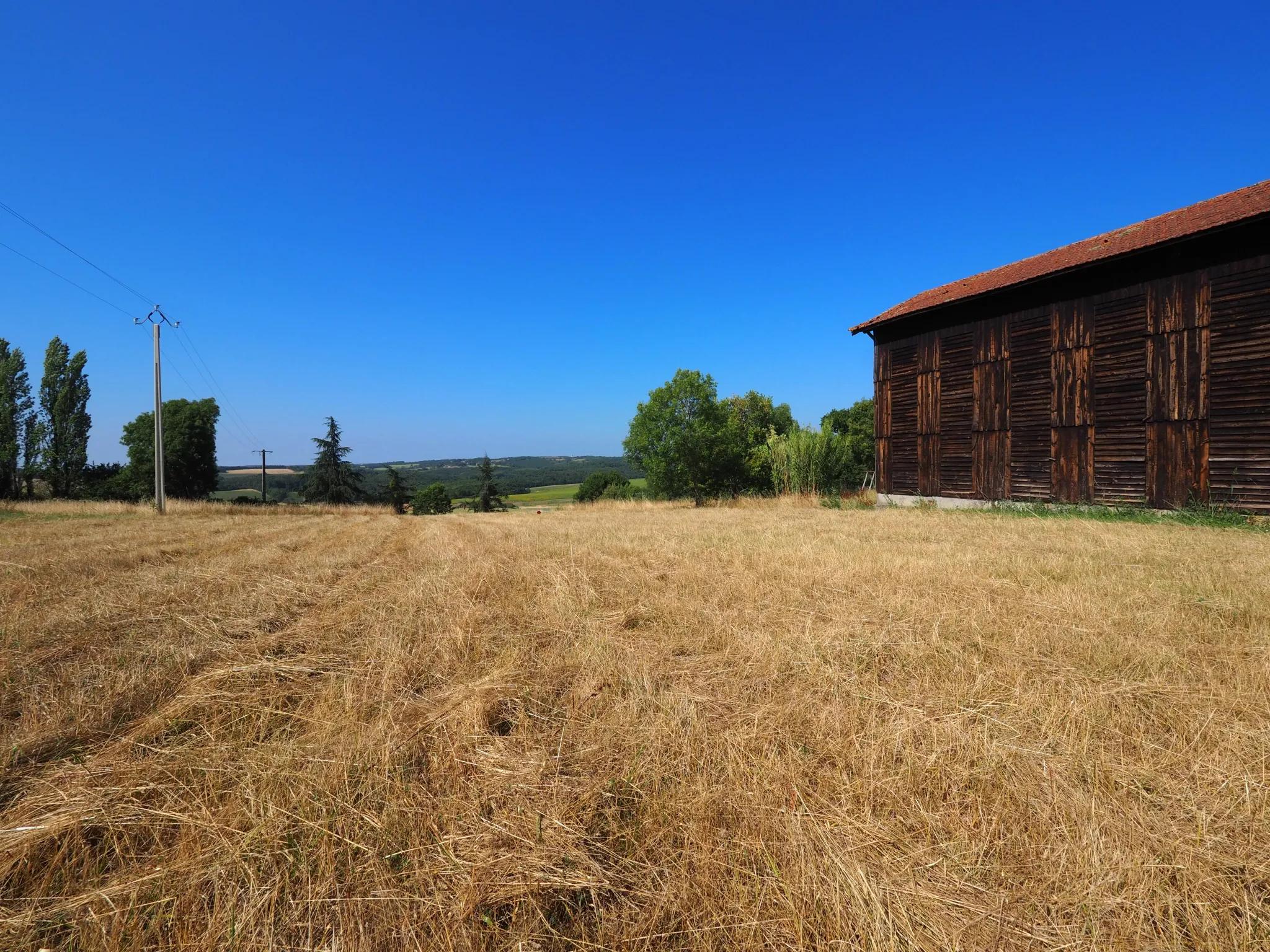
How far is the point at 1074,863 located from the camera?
1.64 metres

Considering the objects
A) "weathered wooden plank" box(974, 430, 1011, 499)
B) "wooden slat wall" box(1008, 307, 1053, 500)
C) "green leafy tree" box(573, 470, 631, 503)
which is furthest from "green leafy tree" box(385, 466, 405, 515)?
"wooden slat wall" box(1008, 307, 1053, 500)

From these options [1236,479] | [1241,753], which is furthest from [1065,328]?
[1241,753]

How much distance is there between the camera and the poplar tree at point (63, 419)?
3731 cm

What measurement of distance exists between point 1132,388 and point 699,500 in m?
16.6

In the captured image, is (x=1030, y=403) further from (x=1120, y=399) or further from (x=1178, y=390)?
(x=1178, y=390)

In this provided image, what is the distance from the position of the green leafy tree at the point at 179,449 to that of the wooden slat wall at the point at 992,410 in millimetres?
55599

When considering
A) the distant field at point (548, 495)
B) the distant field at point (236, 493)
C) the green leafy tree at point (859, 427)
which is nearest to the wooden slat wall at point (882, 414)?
the green leafy tree at point (859, 427)

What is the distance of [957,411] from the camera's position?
16562 millimetres

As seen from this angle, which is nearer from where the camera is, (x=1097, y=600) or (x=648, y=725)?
(x=648, y=725)

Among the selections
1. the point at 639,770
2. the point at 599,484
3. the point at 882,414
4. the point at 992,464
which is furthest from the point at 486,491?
the point at 639,770

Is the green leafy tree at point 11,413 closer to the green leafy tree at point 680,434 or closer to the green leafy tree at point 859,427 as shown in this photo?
the green leafy tree at point 680,434

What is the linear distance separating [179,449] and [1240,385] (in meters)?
62.7

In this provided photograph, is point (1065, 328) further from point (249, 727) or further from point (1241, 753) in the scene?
point (249, 727)

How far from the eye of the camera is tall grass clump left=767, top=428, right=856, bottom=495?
24.0m
